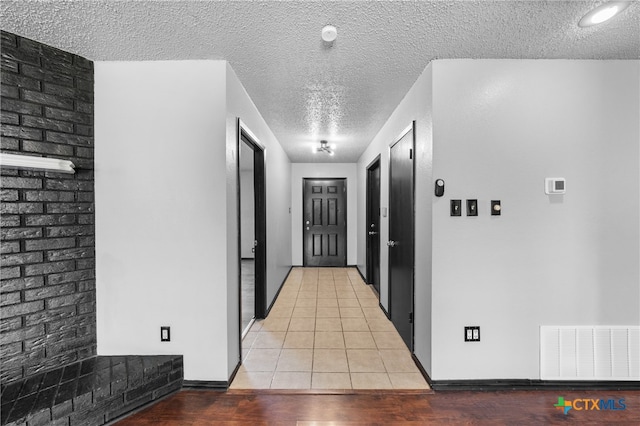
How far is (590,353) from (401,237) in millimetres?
1557

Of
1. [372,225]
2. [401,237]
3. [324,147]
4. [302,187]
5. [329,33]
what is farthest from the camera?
[302,187]

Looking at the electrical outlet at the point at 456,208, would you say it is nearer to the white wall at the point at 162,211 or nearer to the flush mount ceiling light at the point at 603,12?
the flush mount ceiling light at the point at 603,12

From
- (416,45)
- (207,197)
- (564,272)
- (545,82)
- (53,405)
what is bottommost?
(53,405)

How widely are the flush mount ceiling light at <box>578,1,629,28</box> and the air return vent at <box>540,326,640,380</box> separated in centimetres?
192

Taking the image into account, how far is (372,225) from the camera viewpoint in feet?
15.9

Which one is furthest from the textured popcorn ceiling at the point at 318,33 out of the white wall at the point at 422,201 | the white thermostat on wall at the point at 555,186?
the white thermostat on wall at the point at 555,186

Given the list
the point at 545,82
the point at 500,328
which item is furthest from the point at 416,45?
the point at 500,328

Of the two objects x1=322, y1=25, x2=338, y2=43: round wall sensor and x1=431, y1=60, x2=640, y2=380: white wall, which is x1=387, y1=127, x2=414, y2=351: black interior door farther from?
x1=322, y1=25, x2=338, y2=43: round wall sensor

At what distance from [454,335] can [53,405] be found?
2.49 meters

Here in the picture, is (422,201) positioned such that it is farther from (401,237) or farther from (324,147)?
(324,147)

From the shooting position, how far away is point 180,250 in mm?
2113

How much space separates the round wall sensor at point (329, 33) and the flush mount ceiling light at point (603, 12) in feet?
4.48

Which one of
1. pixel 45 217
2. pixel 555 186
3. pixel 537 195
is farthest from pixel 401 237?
pixel 45 217

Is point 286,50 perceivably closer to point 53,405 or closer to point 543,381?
point 53,405
